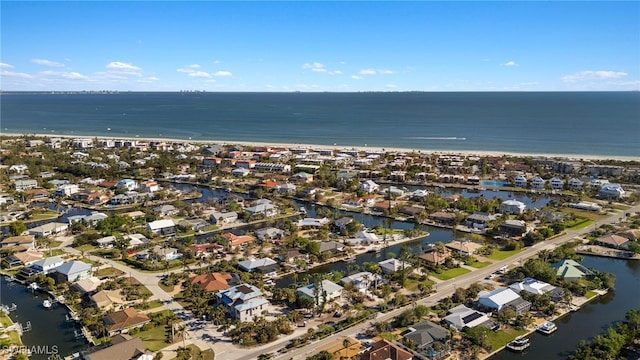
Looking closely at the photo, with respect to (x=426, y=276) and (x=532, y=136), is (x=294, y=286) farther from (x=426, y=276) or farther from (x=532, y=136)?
(x=532, y=136)

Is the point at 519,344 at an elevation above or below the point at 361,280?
below

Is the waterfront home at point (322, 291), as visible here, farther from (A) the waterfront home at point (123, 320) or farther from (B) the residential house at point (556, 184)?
(B) the residential house at point (556, 184)

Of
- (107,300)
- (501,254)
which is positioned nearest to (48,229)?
(107,300)

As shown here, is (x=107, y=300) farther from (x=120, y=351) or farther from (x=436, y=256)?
(x=436, y=256)

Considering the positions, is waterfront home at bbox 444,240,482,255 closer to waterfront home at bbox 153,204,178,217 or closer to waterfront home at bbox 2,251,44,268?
waterfront home at bbox 153,204,178,217

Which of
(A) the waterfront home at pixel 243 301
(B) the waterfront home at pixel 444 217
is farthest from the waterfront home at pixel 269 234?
(B) the waterfront home at pixel 444 217

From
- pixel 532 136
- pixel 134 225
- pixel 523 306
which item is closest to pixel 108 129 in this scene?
pixel 134 225
